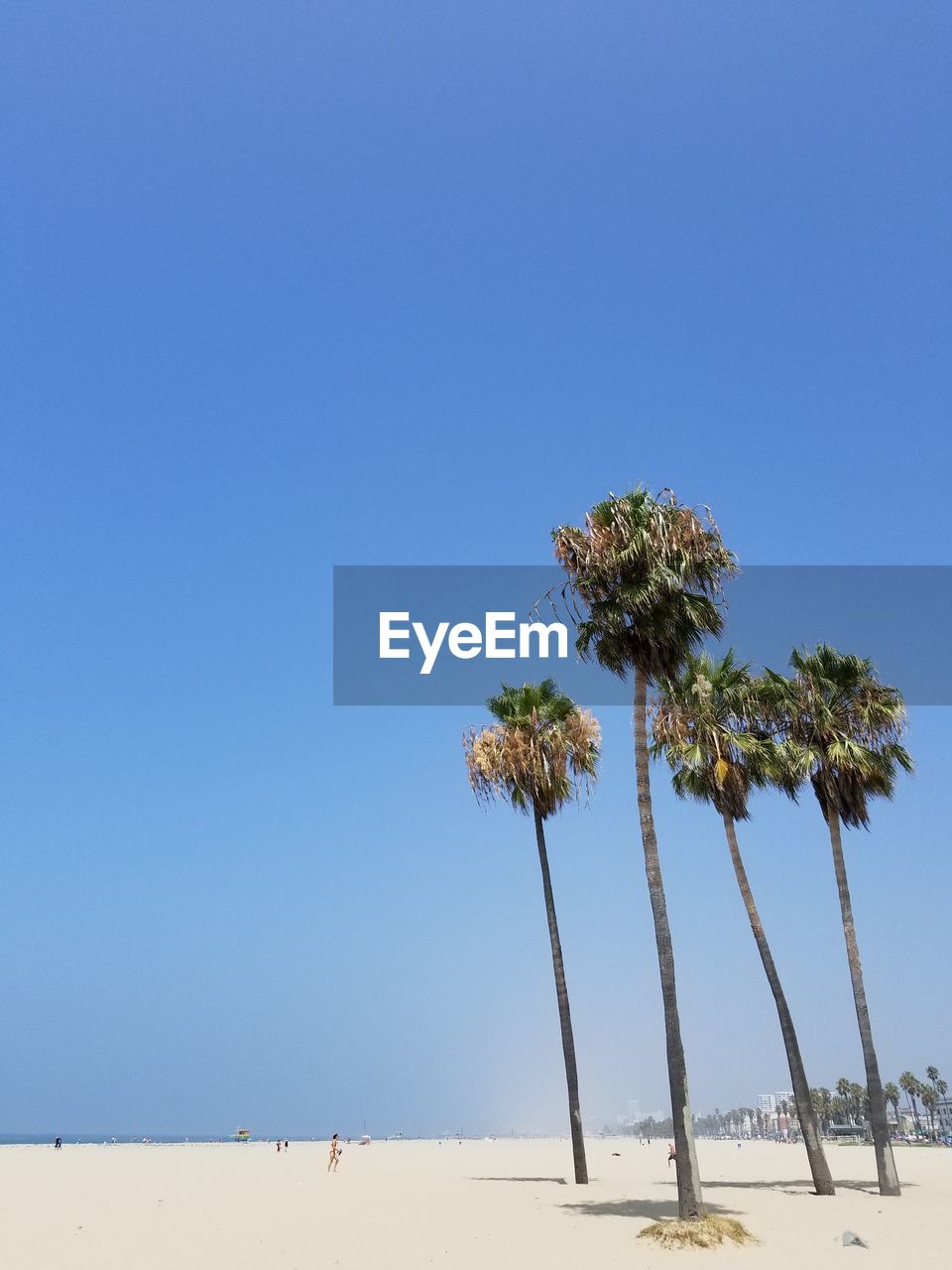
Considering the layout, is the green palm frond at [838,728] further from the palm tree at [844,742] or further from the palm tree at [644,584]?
the palm tree at [644,584]

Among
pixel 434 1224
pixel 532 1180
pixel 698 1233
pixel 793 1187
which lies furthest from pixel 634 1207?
pixel 532 1180

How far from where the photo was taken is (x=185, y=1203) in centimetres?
3094

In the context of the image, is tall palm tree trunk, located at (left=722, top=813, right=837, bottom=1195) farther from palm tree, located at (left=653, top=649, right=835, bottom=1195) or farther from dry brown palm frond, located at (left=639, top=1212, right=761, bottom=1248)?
dry brown palm frond, located at (left=639, top=1212, right=761, bottom=1248)

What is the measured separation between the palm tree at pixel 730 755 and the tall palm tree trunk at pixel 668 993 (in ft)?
15.7

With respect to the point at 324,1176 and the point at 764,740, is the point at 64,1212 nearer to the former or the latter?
the point at 324,1176

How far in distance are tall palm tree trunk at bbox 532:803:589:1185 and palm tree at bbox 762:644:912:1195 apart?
9458 millimetres

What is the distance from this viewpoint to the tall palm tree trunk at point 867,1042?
3081 centimetres

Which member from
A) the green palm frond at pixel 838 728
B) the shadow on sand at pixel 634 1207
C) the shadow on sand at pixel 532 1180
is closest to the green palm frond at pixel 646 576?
the green palm frond at pixel 838 728

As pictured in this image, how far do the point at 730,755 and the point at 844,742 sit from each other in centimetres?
401

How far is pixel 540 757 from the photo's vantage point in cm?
3525

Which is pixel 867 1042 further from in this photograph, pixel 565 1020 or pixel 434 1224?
pixel 434 1224

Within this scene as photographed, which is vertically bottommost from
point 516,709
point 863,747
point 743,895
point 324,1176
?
point 324,1176

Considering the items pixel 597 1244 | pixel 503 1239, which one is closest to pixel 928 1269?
pixel 597 1244

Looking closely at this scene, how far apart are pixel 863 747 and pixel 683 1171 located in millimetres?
16138
